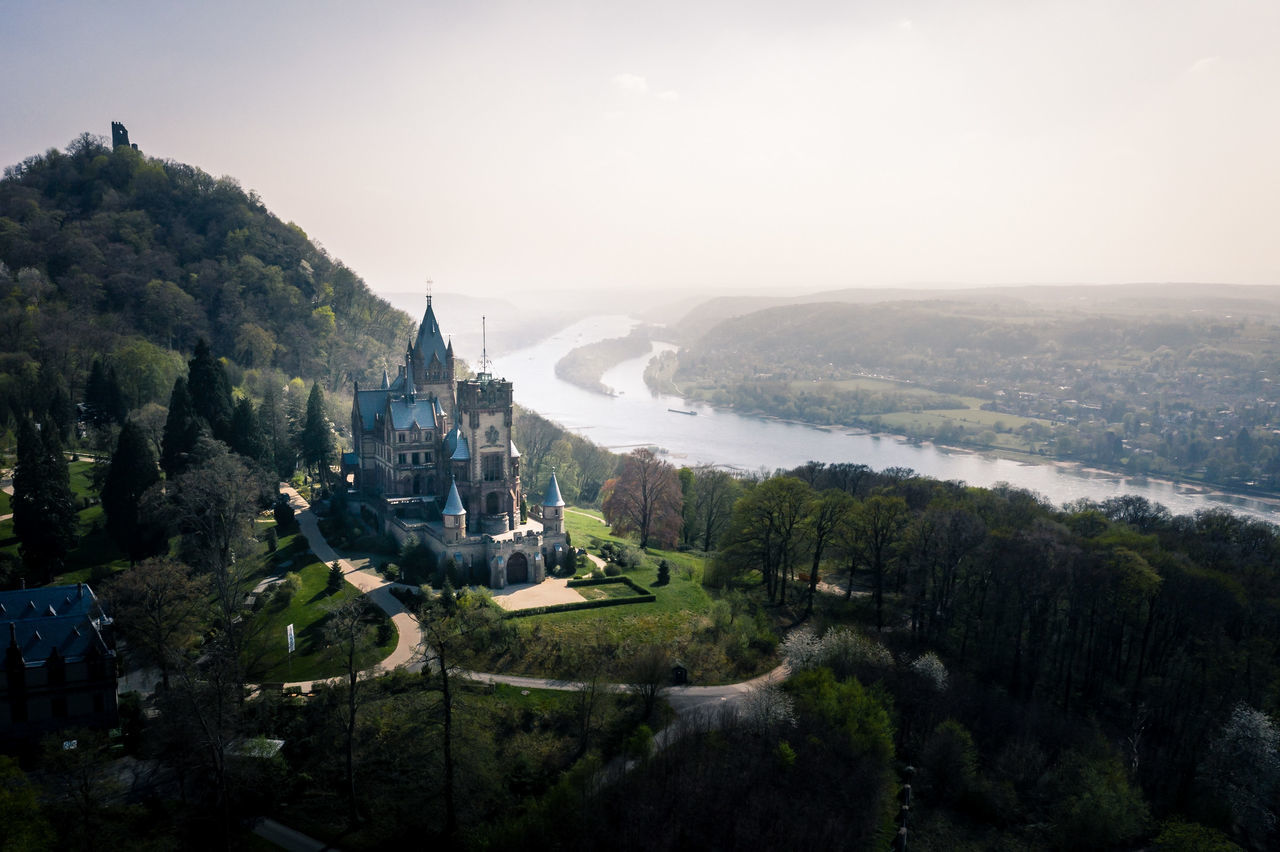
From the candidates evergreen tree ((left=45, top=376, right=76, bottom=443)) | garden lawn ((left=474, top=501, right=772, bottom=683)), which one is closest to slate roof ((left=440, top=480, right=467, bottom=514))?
garden lawn ((left=474, top=501, right=772, bottom=683))

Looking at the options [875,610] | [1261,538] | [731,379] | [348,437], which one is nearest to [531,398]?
[731,379]

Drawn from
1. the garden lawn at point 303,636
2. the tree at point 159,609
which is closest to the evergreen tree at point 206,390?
the garden lawn at point 303,636

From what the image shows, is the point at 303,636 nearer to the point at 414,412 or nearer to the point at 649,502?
the point at 414,412

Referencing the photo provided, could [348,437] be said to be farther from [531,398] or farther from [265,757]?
[531,398]

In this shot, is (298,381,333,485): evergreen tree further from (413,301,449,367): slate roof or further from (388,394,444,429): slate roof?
(413,301,449,367): slate roof

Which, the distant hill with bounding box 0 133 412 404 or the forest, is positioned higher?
the distant hill with bounding box 0 133 412 404

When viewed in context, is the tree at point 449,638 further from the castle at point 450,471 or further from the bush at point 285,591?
the bush at point 285,591
